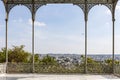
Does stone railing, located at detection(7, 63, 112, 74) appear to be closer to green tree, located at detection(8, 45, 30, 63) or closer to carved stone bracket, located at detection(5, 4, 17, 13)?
carved stone bracket, located at detection(5, 4, 17, 13)

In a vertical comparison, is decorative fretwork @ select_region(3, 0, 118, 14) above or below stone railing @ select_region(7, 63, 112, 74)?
above

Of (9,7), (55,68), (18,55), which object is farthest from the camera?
(18,55)

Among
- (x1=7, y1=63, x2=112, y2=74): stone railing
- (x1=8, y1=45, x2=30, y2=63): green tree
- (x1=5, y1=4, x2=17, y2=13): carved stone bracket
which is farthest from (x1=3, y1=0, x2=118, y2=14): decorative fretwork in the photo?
(x1=8, y1=45, x2=30, y2=63): green tree

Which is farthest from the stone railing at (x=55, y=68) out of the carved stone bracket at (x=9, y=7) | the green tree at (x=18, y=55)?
the green tree at (x=18, y=55)

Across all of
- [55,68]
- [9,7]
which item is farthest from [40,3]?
[55,68]

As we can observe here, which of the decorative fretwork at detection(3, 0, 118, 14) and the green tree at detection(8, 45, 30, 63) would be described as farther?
the green tree at detection(8, 45, 30, 63)

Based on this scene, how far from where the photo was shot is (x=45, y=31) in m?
29.8

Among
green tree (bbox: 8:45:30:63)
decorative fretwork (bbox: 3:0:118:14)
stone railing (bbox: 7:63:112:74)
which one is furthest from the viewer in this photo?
green tree (bbox: 8:45:30:63)

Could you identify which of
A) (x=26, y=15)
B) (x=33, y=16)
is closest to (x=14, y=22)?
(x=26, y=15)

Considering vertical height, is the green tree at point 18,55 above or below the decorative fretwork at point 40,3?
below

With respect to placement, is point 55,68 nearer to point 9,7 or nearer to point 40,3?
point 40,3

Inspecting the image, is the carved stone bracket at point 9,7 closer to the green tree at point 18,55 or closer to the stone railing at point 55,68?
the stone railing at point 55,68

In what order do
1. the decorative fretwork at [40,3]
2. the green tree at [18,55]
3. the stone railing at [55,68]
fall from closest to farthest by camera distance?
the stone railing at [55,68] < the decorative fretwork at [40,3] < the green tree at [18,55]

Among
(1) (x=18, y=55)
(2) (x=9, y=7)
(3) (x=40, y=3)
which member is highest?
(3) (x=40, y=3)
